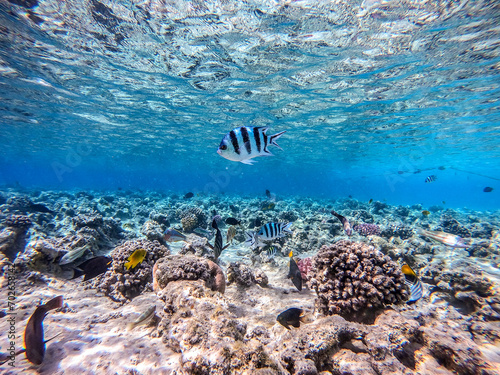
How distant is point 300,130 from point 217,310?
2516 cm

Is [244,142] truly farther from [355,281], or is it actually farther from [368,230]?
[368,230]

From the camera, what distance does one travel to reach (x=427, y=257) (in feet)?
24.2

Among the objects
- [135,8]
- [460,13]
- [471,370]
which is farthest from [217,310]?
[460,13]

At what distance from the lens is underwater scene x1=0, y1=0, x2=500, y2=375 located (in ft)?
8.93

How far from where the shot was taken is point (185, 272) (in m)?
3.68

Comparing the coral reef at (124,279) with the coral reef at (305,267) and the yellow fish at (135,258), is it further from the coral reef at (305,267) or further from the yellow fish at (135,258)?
the coral reef at (305,267)

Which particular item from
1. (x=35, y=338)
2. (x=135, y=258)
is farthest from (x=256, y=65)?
(x=35, y=338)

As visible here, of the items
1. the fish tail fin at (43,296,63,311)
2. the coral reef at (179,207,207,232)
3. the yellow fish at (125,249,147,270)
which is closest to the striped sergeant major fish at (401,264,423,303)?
the yellow fish at (125,249,147,270)

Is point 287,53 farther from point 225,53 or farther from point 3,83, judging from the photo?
point 3,83

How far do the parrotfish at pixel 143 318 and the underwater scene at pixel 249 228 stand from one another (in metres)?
0.03

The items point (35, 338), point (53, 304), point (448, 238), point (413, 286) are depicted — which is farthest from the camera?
point (448, 238)

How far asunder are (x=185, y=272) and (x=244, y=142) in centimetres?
251

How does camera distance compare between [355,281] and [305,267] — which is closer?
[355,281]

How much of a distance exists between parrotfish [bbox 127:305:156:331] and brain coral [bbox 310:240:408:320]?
2887 millimetres
